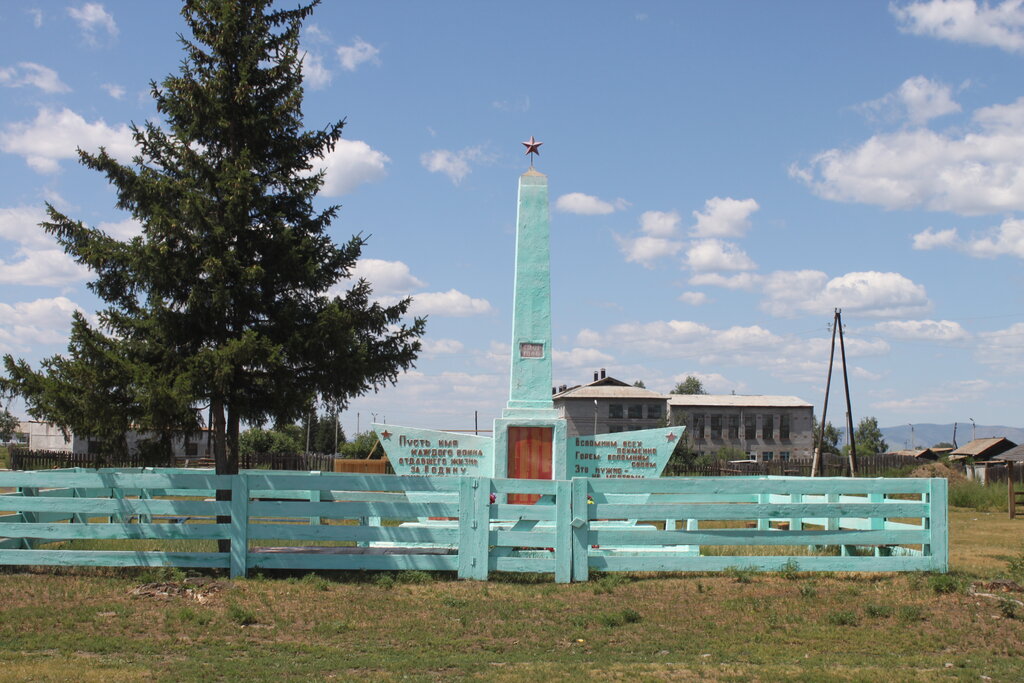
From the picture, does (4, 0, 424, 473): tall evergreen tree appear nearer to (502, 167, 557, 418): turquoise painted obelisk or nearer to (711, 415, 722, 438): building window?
(502, 167, 557, 418): turquoise painted obelisk

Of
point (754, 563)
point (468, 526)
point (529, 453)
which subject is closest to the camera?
point (468, 526)

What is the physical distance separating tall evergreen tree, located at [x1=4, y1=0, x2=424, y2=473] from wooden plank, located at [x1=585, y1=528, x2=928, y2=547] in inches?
164

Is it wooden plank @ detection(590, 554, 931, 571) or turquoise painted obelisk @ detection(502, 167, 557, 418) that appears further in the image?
turquoise painted obelisk @ detection(502, 167, 557, 418)

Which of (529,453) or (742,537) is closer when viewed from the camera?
(742,537)

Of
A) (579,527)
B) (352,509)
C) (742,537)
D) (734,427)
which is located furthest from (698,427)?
(352,509)

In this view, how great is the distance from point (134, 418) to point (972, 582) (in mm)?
10404

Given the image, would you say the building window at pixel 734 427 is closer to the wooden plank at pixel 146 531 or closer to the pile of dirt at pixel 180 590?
the wooden plank at pixel 146 531

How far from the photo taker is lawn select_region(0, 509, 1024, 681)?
7637 mm

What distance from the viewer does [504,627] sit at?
349 inches

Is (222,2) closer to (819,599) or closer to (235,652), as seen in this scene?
(235,652)

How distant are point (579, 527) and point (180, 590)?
14.9ft

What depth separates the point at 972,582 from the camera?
1066 centimetres

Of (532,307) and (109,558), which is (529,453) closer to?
(532,307)

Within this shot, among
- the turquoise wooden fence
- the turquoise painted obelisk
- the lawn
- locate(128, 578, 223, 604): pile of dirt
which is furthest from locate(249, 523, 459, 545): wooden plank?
the turquoise painted obelisk
